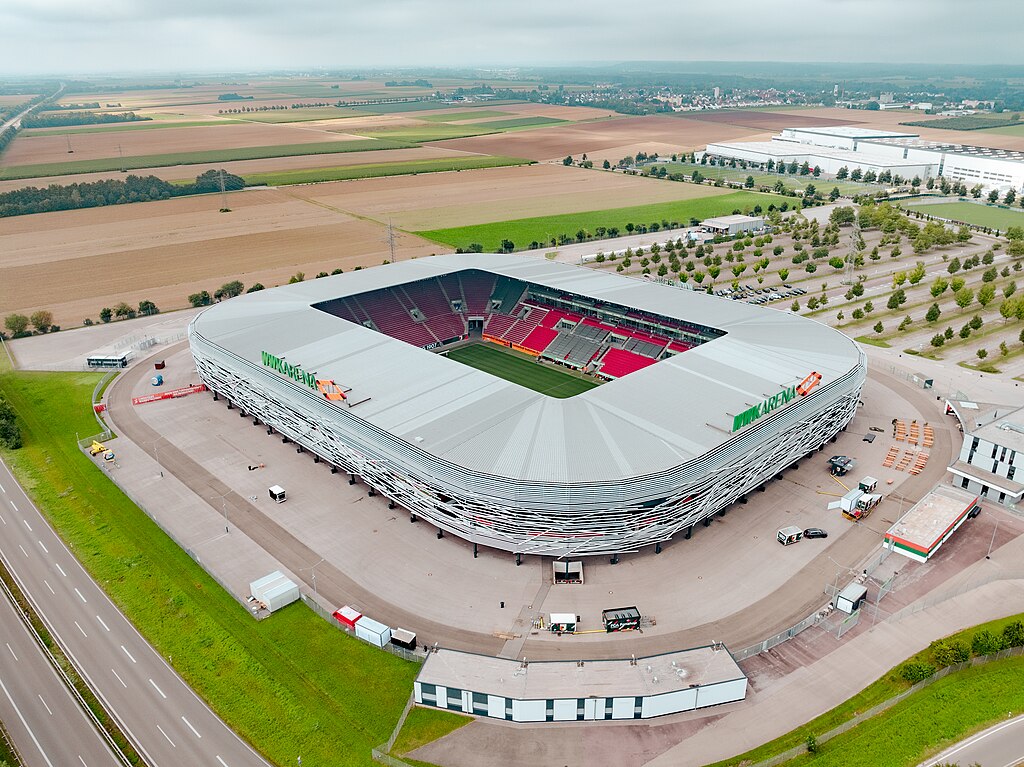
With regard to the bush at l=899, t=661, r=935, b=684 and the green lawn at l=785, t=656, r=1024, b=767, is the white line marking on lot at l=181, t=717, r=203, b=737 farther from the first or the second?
the bush at l=899, t=661, r=935, b=684

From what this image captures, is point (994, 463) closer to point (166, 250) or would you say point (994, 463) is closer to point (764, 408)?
point (764, 408)

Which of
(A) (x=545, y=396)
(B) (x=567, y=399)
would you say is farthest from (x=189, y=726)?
(B) (x=567, y=399)

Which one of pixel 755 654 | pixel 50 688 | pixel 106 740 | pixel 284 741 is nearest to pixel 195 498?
pixel 50 688

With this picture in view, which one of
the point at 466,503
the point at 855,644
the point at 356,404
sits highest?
the point at 356,404

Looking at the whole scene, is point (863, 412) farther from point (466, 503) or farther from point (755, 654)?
point (466, 503)

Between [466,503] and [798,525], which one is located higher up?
[466,503]

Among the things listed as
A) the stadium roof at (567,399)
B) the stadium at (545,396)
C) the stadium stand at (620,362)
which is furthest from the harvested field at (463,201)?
the stadium stand at (620,362)
